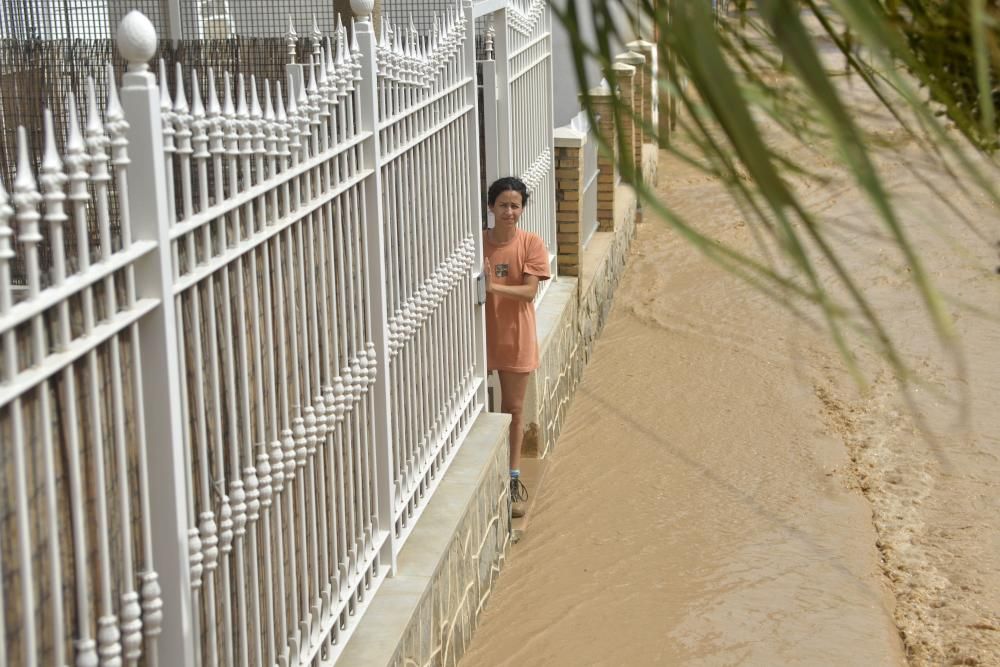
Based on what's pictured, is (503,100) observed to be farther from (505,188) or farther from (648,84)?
(648,84)

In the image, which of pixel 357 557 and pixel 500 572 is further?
pixel 500 572

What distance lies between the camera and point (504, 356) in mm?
7715

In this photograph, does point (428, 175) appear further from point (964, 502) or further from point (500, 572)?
point (964, 502)

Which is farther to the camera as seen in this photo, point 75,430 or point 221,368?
point 221,368

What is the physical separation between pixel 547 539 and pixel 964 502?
2.51 meters

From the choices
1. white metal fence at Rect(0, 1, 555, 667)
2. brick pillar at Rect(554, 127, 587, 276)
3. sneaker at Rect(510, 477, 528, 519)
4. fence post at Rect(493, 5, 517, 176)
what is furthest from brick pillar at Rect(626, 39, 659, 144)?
brick pillar at Rect(554, 127, 587, 276)

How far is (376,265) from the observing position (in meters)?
4.91

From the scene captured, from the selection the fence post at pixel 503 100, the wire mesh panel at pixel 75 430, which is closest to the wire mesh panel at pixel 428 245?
the fence post at pixel 503 100

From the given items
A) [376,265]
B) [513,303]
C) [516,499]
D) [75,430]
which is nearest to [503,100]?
[513,303]

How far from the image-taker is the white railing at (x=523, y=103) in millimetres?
8188

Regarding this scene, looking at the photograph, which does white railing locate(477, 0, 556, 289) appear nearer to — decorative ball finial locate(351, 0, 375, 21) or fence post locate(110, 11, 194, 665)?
decorative ball finial locate(351, 0, 375, 21)

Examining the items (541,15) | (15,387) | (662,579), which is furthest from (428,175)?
(541,15)

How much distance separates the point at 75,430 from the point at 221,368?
86 centimetres

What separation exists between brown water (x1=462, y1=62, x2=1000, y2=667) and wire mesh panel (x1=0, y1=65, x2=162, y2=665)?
227 centimetres
